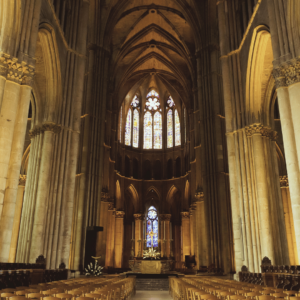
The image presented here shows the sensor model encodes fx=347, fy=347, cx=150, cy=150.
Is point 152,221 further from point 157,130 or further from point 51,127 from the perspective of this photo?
point 51,127

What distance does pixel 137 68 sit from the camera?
40750 millimetres

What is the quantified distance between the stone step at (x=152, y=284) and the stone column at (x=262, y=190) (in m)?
7.47

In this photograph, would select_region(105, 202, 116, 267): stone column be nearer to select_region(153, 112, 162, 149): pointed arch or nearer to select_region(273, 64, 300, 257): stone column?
select_region(153, 112, 162, 149): pointed arch

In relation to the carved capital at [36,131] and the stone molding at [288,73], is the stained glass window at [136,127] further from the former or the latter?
the stone molding at [288,73]

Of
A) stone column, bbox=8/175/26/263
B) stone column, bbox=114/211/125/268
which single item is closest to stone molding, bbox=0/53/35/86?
stone column, bbox=8/175/26/263

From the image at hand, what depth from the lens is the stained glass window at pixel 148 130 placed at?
44.0 metres

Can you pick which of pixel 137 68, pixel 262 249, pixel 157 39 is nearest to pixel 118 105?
pixel 137 68

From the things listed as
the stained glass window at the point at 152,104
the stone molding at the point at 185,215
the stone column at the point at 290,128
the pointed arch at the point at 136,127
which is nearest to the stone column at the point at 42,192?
the stone column at the point at 290,128

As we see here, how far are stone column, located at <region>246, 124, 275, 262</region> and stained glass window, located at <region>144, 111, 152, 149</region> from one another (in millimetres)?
27663

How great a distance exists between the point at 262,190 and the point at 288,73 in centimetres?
587

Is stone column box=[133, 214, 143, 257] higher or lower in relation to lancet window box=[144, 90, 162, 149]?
lower

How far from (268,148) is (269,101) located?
2393 mm

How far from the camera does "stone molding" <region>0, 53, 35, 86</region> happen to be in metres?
11.1

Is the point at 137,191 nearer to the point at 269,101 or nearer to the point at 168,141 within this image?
the point at 168,141
